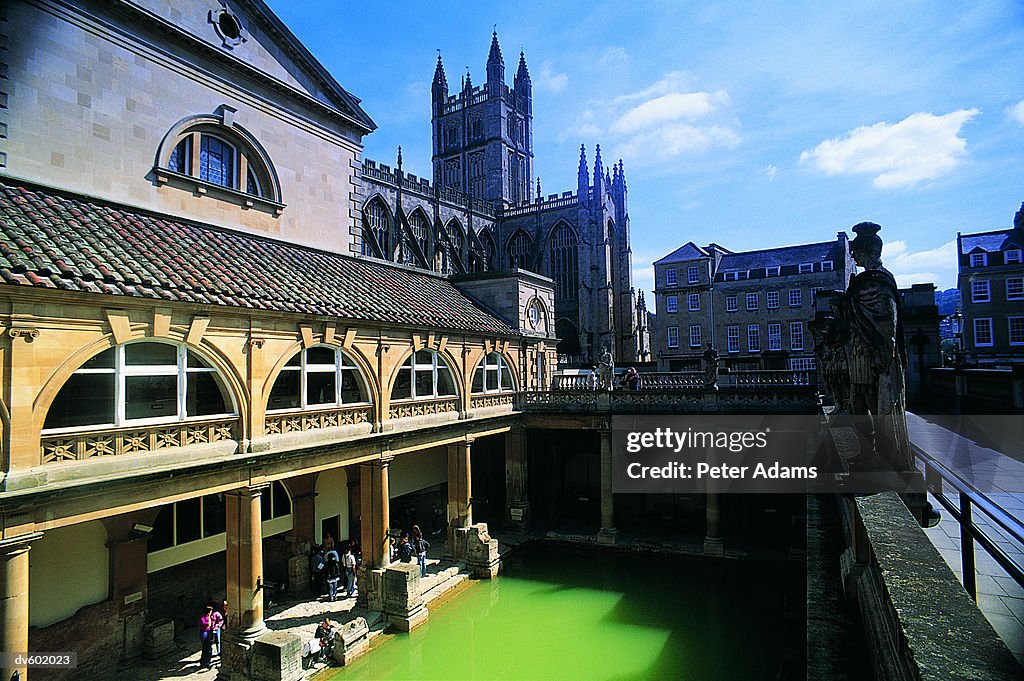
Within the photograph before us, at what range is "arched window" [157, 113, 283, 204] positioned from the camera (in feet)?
52.3

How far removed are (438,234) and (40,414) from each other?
146ft

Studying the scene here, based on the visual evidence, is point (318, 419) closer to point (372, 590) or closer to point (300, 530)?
point (372, 590)

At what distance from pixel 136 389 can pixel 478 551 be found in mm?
12196

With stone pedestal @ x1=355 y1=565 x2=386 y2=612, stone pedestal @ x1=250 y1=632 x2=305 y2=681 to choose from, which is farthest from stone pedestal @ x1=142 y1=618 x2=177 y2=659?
stone pedestal @ x1=355 y1=565 x2=386 y2=612

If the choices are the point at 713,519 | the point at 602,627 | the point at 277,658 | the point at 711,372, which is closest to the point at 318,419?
the point at 277,658

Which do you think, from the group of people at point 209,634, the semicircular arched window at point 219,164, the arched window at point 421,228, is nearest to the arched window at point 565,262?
the arched window at point 421,228

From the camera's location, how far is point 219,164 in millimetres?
17625

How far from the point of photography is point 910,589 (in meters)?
3.80

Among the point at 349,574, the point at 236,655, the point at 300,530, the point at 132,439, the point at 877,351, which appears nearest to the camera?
the point at 877,351

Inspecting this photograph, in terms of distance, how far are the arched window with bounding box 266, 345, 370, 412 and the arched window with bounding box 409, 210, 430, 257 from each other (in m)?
30.8

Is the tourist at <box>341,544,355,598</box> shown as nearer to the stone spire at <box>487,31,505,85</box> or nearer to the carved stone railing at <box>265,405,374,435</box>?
the carved stone railing at <box>265,405,374,435</box>

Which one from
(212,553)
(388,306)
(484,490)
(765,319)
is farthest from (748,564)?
(765,319)

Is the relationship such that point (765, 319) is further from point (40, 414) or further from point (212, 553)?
point (40, 414)

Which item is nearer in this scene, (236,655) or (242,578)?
(236,655)
